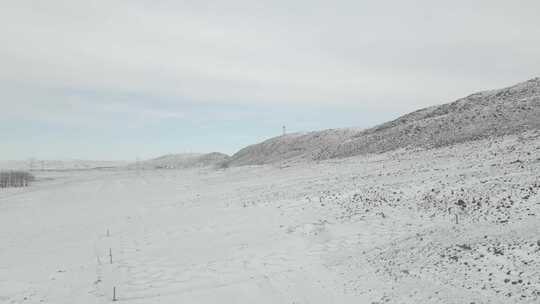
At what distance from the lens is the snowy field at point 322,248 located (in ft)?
39.7

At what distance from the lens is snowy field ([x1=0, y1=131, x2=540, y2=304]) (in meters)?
12.1

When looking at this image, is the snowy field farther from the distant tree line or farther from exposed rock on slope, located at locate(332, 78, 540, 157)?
the distant tree line

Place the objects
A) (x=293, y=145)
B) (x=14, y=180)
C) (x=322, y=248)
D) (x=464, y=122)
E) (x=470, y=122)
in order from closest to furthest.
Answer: (x=322, y=248), (x=470, y=122), (x=464, y=122), (x=293, y=145), (x=14, y=180)

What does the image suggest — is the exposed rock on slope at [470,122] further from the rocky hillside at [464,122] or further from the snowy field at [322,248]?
the snowy field at [322,248]

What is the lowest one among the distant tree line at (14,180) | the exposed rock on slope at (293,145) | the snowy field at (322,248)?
the snowy field at (322,248)

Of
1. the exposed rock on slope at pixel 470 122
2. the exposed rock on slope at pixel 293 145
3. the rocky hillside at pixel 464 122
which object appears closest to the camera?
the exposed rock on slope at pixel 470 122

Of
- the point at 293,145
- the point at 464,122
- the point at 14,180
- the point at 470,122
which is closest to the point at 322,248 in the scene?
the point at 470,122

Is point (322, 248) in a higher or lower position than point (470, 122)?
Answer: lower

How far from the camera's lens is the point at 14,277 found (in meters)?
16.6

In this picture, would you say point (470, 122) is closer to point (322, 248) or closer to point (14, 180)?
point (322, 248)

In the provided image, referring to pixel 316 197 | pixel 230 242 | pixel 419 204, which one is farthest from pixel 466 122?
pixel 230 242

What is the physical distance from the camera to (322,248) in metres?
16.9

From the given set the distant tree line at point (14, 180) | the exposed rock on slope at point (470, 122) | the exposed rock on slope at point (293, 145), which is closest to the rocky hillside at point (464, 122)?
the exposed rock on slope at point (470, 122)

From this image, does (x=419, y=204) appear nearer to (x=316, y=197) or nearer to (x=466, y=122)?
(x=316, y=197)
